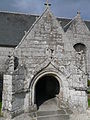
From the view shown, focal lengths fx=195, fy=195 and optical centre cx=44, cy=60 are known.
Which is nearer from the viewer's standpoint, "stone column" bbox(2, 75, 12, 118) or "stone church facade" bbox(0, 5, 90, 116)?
"stone column" bbox(2, 75, 12, 118)

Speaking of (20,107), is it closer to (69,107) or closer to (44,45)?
(69,107)

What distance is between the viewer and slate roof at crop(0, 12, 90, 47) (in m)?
18.2

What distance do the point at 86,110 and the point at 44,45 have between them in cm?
417

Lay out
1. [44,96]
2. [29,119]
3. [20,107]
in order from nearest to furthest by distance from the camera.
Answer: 1. [29,119]
2. [20,107]
3. [44,96]

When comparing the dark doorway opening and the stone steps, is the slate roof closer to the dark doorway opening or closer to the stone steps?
the dark doorway opening

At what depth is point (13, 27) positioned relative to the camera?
19.5 metres

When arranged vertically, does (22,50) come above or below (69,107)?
above

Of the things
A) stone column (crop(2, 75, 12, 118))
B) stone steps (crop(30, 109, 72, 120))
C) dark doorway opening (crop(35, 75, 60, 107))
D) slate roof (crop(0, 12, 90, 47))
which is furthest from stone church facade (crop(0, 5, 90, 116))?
slate roof (crop(0, 12, 90, 47))

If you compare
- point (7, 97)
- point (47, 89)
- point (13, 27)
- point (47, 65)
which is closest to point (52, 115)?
point (7, 97)

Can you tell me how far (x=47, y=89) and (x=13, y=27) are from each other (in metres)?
8.30

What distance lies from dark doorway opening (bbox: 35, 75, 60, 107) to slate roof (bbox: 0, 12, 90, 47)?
17.0ft

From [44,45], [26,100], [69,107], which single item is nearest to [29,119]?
[26,100]

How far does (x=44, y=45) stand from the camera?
10625 mm

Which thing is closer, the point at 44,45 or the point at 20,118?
the point at 20,118
